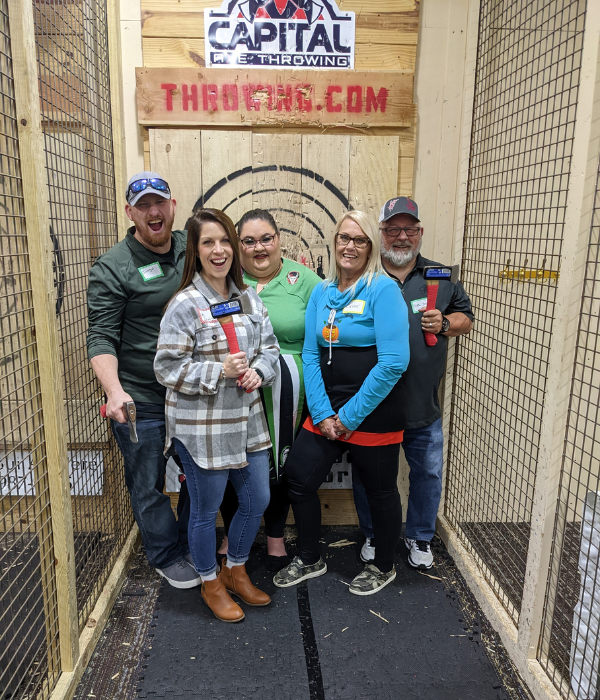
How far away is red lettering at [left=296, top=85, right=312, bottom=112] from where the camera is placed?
99.9 inches

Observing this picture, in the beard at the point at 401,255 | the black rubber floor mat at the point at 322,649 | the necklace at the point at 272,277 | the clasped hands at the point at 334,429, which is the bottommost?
the black rubber floor mat at the point at 322,649

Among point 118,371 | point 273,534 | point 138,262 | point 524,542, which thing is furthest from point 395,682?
point 138,262

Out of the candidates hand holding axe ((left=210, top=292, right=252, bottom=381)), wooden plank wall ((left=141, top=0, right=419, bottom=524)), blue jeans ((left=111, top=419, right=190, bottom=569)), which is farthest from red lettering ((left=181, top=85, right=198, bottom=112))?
blue jeans ((left=111, top=419, right=190, bottom=569))

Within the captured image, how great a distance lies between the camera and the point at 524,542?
2578 mm

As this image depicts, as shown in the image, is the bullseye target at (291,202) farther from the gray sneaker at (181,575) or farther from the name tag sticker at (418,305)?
the gray sneaker at (181,575)

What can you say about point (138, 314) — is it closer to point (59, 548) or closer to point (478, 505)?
point (59, 548)

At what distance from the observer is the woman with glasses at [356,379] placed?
6.64ft

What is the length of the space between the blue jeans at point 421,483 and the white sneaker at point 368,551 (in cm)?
3

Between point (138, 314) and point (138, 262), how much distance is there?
0.22m

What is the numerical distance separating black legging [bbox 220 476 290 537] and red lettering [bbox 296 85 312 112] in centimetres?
186

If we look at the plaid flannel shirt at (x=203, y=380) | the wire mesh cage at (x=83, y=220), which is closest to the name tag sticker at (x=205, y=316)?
the plaid flannel shirt at (x=203, y=380)

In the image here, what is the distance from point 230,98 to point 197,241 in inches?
40.9

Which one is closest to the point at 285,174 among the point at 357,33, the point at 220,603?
the point at 357,33

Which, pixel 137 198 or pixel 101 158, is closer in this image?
pixel 137 198
